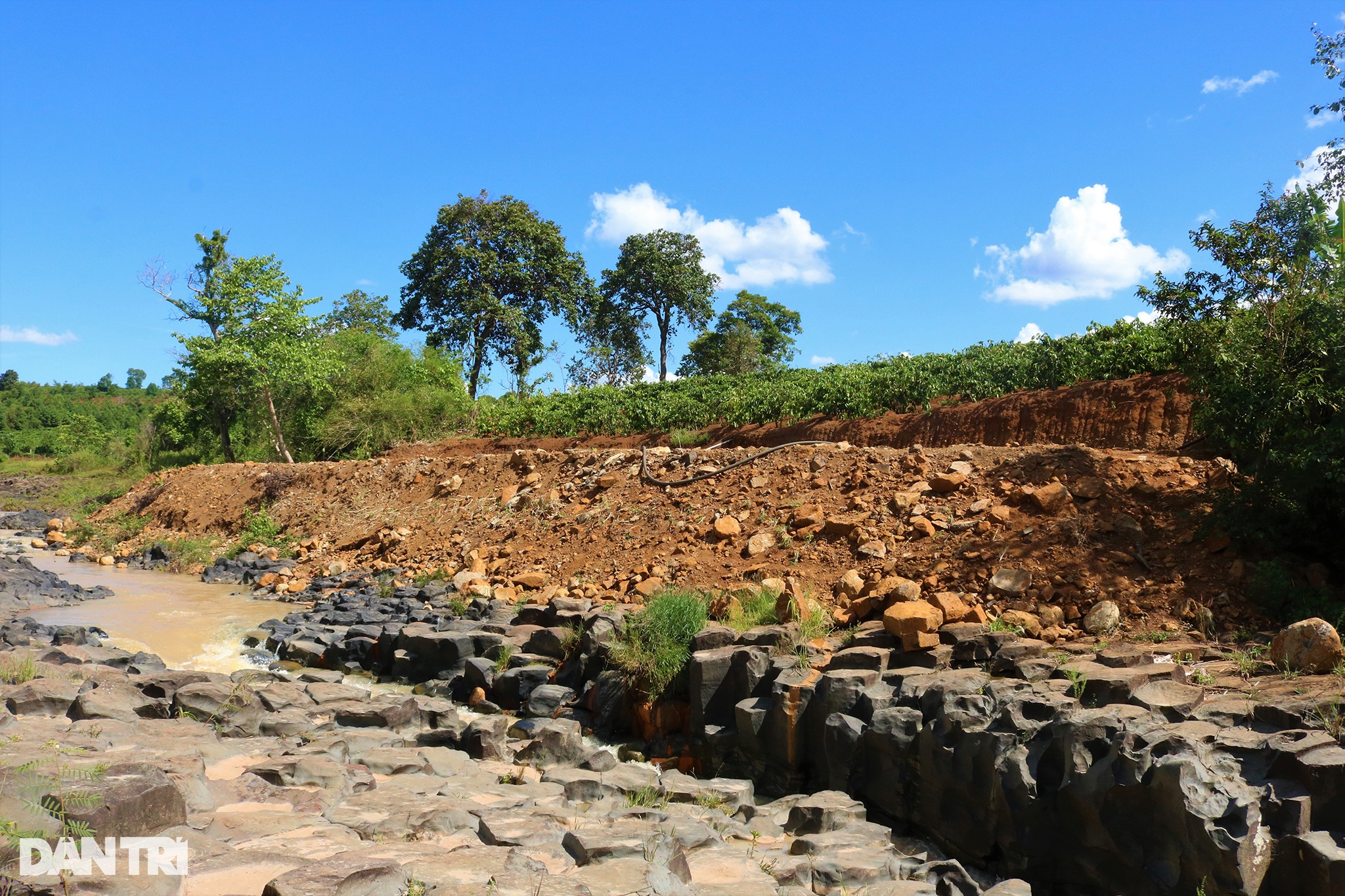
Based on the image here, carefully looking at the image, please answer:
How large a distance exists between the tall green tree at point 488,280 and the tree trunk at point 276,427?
6672 millimetres

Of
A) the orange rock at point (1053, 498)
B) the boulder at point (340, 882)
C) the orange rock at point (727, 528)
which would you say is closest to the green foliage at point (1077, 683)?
the orange rock at point (1053, 498)

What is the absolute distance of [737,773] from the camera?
6547 mm

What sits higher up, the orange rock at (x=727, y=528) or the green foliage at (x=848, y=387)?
the green foliage at (x=848, y=387)

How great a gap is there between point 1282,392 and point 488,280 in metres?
26.8

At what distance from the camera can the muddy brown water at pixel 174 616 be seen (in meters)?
9.86

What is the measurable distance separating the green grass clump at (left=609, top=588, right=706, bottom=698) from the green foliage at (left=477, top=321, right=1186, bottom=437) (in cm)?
576

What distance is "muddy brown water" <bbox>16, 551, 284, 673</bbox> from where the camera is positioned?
986 cm

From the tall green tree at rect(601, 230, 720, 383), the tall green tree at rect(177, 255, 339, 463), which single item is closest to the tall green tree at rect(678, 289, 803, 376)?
the tall green tree at rect(601, 230, 720, 383)

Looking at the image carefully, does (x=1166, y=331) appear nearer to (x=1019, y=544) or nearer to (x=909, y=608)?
(x=1019, y=544)

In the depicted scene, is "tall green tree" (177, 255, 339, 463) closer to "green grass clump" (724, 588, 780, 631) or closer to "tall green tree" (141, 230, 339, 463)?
"tall green tree" (141, 230, 339, 463)

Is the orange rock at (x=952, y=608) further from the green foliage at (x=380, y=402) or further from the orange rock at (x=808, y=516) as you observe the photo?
the green foliage at (x=380, y=402)

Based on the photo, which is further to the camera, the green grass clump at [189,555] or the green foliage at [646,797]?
the green grass clump at [189,555]

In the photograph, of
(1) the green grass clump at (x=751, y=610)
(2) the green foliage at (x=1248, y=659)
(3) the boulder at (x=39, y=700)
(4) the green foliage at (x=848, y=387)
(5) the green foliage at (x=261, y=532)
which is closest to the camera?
(2) the green foliage at (x=1248, y=659)

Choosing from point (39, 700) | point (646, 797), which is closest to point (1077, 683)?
point (646, 797)
